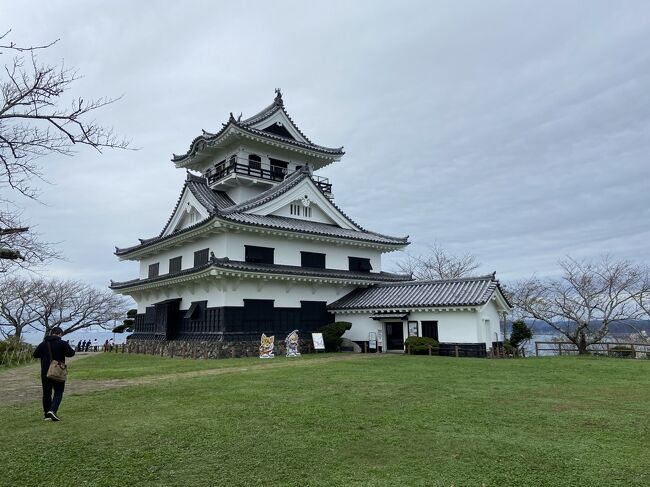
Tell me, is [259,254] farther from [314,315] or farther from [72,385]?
[72,385]

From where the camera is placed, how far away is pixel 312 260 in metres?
30.5

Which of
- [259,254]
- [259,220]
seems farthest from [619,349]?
[259,220]

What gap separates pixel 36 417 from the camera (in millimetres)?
8797

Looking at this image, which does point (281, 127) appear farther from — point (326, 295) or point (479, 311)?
point (479, 311)

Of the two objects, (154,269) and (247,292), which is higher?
(154,269)

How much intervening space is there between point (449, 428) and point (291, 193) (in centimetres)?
2448

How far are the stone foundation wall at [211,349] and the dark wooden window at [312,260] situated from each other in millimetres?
5149

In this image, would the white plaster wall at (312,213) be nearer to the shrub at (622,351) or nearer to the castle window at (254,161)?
the castle window at (254,161)

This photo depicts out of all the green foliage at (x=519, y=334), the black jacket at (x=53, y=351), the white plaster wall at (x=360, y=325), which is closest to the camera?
the black jacket at (x=53, y=351)

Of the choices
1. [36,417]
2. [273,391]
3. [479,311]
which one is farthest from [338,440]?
[479,311]

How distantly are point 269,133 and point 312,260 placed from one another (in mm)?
10745

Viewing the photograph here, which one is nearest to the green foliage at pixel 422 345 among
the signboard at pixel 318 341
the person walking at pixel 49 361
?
→ the signboard at pixel 318 341

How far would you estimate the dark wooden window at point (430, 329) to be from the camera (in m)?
25.5

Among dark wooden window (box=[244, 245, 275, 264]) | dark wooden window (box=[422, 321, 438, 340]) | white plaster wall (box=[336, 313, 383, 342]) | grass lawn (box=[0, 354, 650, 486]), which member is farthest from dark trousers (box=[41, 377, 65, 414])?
white plaster wall (box=[336, 313, 383, 342])
